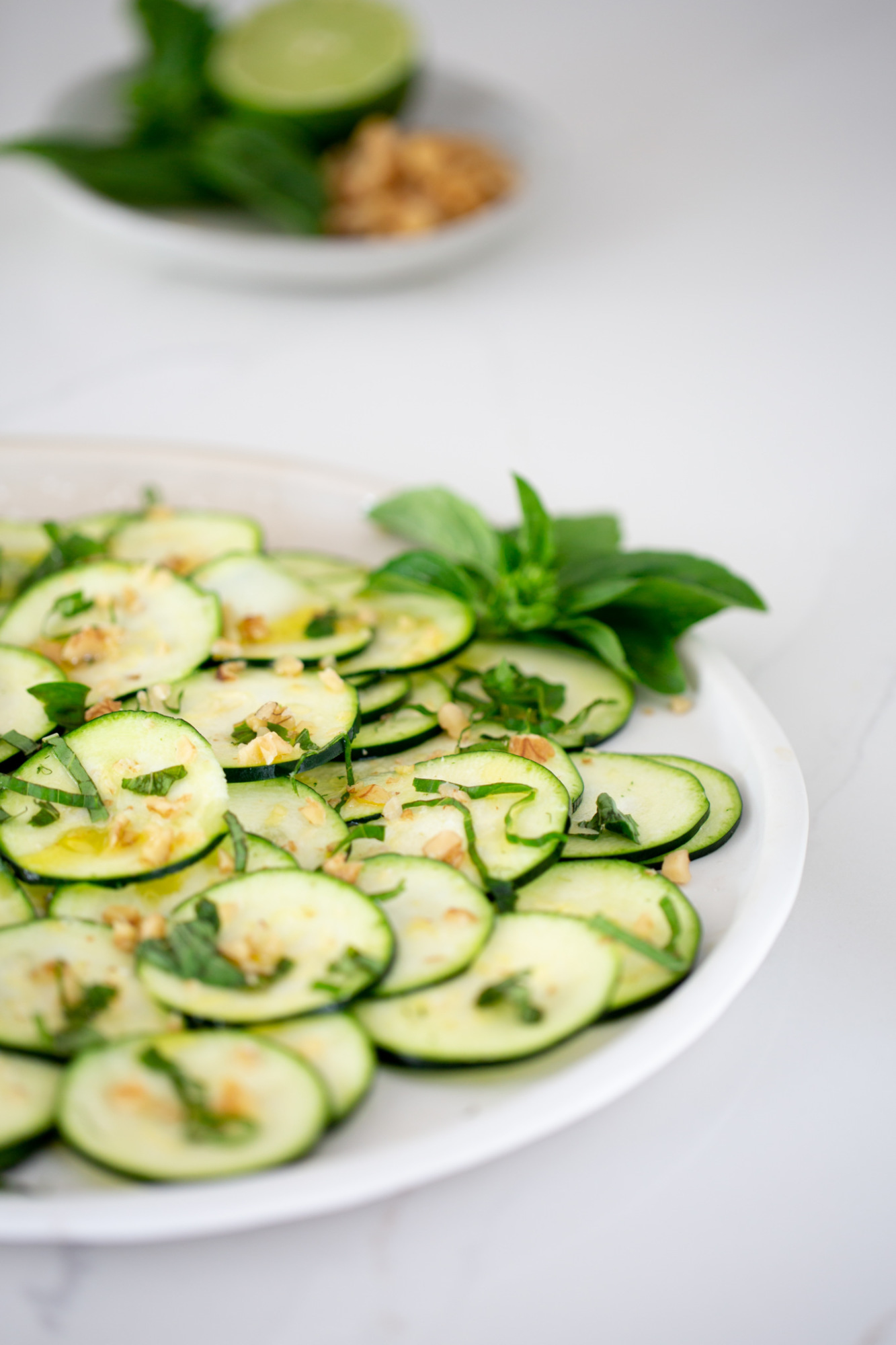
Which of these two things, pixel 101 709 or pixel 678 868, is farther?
pixel 101 709

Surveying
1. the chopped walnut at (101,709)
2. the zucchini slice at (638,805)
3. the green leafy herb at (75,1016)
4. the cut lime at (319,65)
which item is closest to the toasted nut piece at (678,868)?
the zucchini slice at (638,805)

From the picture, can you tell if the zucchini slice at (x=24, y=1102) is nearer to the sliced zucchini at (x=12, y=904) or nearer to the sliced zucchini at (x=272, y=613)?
the sliced zucchini at (x=12, y=904)

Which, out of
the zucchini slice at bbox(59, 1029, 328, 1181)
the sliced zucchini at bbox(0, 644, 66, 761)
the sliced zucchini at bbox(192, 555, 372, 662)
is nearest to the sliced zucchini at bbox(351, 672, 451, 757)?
the sliced zucchini at bbox(192, 555, 372, 662)

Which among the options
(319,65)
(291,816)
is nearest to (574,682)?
(291,816)

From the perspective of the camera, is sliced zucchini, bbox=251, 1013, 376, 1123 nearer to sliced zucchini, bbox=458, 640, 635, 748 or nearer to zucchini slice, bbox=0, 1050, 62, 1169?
zucchini slice, bbox=0, 1050, 62, 1169

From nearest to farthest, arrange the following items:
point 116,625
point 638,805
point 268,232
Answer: point 638,805 → point 116,625 → point 268,232

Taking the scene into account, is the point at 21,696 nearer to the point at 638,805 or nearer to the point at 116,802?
the point at 116,802
